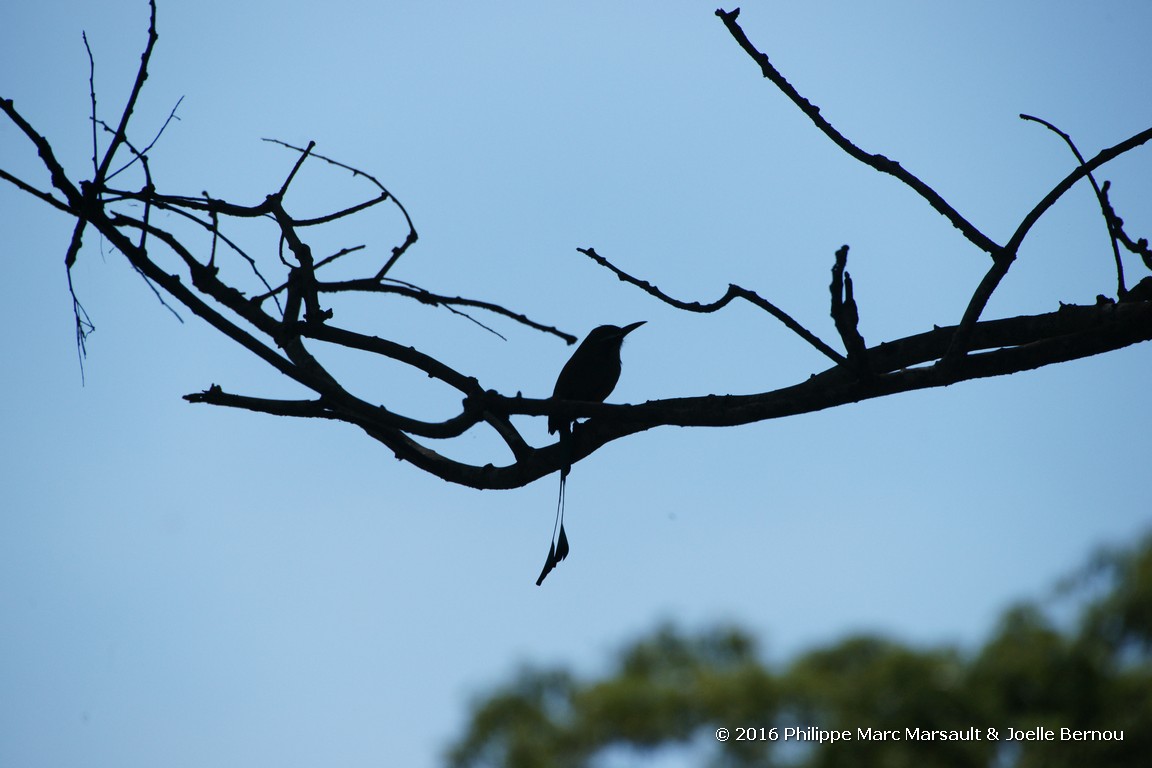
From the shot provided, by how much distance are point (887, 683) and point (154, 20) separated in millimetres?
14513

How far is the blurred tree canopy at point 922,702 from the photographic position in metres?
13.6

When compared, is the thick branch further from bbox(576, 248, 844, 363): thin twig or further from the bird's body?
the bird's body

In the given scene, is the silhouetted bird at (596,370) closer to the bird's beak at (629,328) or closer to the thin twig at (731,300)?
the bird's beak at (629,328)

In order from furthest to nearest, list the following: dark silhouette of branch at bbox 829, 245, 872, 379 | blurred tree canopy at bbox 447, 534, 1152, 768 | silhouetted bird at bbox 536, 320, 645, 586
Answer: blurred tree canopy at bbox 447, 534, 1152, 768
silhouetted bird at bbox 536, 320, 645, 586
dark silhouette of branch at bbox 829, 245, 872, 379

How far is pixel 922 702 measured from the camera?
47.1 ft

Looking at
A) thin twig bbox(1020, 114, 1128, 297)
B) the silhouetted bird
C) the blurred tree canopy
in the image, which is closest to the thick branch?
thin twig bbox(1020, 114, 1128, 297)

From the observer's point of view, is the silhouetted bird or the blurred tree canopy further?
the blurred tree canopy

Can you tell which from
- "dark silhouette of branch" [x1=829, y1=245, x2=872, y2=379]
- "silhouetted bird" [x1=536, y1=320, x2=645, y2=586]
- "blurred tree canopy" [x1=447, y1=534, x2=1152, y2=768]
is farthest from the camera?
"blurred tree canopy" [x1=447, y1=534, x2=1152, y2=768]

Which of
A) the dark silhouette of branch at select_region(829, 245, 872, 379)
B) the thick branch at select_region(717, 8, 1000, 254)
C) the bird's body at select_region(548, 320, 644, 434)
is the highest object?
the bird's body at select_region(548, 320, 644, 434)

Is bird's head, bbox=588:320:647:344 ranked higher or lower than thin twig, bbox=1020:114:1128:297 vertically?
higher

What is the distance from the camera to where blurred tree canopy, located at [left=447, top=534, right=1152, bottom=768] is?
13586 millimetres

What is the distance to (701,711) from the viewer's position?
17.7 meters

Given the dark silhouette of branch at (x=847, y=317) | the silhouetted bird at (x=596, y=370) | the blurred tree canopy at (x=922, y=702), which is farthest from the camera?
the blurred tree canopy at (x=922, y=702)

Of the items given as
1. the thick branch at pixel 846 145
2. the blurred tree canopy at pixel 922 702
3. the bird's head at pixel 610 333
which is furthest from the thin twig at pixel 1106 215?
the blurred tree canopy at pixel 922 702
